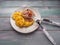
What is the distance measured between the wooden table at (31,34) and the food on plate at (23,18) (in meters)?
0.06

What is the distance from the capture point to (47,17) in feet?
3.16

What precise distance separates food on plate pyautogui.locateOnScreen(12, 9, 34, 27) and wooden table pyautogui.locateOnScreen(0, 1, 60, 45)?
57mm

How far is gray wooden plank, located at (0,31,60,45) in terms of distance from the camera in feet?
2.78

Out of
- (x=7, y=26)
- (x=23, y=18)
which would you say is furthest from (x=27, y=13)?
(x=7, y=26)

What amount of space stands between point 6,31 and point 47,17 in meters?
0.27

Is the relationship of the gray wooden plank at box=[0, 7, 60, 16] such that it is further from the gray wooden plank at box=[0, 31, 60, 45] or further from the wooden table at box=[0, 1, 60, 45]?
the gray wooden plank at box=[0, 31, 60, 45]

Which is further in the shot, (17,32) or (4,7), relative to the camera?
(4,7)

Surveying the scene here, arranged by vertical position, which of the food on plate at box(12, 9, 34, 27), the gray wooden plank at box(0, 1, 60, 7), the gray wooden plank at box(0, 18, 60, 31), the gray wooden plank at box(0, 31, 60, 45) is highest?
the gray wooden plank at box(0, 1, 60, 7)

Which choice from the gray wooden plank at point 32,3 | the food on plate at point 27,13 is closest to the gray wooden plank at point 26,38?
the food on plate at point 27,13

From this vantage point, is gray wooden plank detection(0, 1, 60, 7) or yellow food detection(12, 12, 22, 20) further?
gray wooden plank detection(0, 1, 60, 7)

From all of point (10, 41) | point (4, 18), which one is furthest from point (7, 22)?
point (10, 41)

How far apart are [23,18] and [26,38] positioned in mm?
119

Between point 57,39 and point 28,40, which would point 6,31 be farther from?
point 57,39

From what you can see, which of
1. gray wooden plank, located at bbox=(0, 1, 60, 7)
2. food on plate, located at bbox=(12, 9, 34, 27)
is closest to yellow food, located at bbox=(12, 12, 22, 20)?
food on plate, located at bbox=(12, 9, 34, 27)
